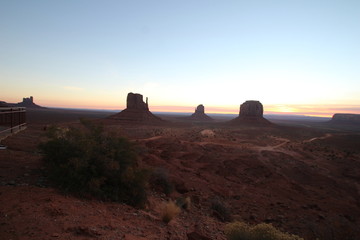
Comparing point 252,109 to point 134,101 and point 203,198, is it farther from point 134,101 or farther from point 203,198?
point 203,198

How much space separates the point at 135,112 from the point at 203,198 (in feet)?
156

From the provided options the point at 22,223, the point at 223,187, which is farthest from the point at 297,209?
the point at 22,223

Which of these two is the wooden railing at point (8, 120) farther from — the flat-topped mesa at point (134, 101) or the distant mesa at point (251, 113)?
the distant mesa at point (251, 113)

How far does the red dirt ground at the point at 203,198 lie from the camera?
A: 454 centimetres

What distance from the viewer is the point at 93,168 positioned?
20.9 feet

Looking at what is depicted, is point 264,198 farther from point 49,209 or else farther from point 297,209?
point 49,209

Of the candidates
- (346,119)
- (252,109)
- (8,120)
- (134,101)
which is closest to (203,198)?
(8,120)

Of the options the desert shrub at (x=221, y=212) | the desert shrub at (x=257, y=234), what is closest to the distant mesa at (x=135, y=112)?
the desert shrub at (x=221, y=212)

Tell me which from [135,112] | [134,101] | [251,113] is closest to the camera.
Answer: [135,112]

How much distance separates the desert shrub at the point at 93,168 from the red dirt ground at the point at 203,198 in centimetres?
40

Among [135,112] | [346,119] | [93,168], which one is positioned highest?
[135,112]

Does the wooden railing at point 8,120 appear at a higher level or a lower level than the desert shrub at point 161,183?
higher

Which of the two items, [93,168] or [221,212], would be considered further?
[221,212]

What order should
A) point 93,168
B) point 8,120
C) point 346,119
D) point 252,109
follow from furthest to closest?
1. point 346,119
2. point 252,109
3. point 8,120
4. point 93,168
